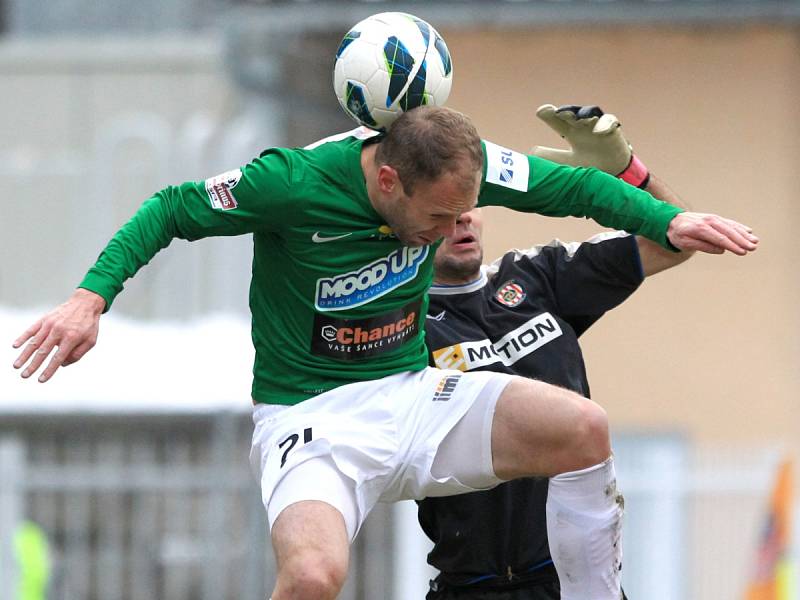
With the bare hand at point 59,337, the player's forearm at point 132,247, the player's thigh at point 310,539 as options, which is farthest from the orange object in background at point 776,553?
the bare hand at point 59,337

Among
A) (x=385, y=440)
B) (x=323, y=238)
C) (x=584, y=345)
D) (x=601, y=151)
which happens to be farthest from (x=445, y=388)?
(x=584, y=345)

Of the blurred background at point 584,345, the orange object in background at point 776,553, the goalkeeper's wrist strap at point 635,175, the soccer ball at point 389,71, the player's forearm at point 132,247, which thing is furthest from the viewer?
the blurred background at point 584,345

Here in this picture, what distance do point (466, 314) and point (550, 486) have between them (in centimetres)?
101

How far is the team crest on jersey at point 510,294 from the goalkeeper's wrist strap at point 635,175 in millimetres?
618

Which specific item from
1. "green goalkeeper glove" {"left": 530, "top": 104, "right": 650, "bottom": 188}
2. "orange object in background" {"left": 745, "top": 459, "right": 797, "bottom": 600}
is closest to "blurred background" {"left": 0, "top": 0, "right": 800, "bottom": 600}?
"orange object in background" {"left": 745, "top": 459, "right": 797, "bottom": 600}

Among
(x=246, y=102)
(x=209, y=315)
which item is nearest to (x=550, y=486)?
(x=209, y=315)

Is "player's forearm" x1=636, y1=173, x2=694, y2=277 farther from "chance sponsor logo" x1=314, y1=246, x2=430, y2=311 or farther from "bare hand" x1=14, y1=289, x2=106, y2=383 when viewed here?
"bare hand" x1=14, y1=289, x2=106, y2=383

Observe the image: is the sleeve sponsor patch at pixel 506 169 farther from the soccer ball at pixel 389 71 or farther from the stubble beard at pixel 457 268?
the stubble beard at pixel 457 268

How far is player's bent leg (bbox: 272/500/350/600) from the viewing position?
5.11 m

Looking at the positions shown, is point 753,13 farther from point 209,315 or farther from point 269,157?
point 269,157

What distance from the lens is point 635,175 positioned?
636 cm

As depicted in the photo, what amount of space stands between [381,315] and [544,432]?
2.36 ft

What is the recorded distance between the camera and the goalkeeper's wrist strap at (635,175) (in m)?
6.34

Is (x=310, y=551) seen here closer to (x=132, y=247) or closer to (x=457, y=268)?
(x=132, y=247)
